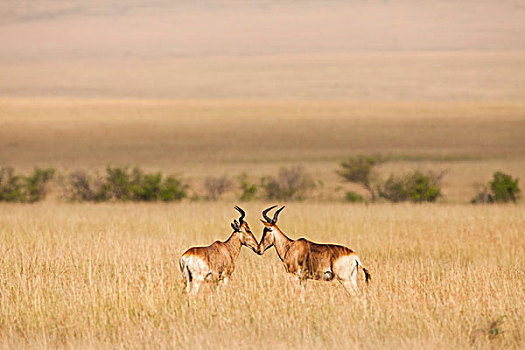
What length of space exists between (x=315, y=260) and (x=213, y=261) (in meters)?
1.32

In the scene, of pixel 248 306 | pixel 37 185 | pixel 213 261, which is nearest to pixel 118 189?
pixel 37 185

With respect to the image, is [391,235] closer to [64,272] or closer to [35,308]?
[64,272]

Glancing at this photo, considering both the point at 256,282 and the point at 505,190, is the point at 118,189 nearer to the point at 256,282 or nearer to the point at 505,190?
the point at 505,190

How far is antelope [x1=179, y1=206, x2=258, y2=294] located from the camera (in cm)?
951

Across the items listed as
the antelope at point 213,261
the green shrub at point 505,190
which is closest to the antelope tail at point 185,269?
the antelope at point 213,261

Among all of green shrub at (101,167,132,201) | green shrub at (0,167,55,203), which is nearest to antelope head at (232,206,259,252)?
green shrub at (101,167,132,201)

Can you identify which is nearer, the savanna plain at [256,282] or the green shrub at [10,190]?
the savanna plain at [256,282]

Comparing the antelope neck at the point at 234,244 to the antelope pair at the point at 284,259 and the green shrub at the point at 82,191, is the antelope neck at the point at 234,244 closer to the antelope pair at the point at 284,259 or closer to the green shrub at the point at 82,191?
the antelope pair at the point at 284,259

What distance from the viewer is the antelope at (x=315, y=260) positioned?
9.60m

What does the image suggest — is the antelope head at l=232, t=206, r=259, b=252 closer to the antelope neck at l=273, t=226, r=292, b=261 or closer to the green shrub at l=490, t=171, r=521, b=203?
the antelope neck at l=273, t=226, r=292, b=261

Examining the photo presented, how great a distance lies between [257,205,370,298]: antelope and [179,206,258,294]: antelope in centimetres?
30

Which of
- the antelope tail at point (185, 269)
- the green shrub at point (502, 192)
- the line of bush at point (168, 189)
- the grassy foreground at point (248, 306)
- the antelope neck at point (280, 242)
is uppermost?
the line of bush at point (168, 189)

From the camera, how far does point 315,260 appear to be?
9.70m

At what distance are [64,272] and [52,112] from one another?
12775 cm
